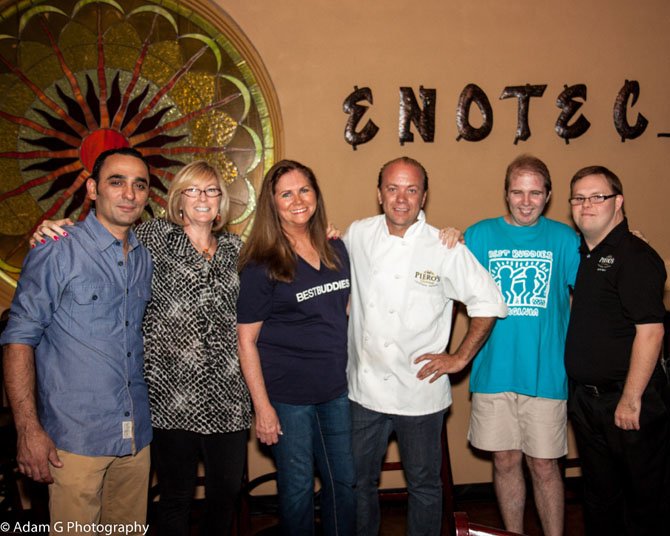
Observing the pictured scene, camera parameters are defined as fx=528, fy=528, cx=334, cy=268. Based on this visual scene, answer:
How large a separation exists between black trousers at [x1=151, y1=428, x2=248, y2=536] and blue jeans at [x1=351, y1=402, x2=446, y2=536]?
0.52 metres

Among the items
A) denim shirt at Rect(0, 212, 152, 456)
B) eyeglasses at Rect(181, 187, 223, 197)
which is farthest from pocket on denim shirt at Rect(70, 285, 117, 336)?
eyeglasses at Rect(181, 187, 223, 197)

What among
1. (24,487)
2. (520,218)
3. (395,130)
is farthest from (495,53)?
(24,487)

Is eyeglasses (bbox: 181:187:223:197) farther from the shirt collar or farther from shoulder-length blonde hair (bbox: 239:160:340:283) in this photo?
the shirt collar

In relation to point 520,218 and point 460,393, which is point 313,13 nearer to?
point 520,218

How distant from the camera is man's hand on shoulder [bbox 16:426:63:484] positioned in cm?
171

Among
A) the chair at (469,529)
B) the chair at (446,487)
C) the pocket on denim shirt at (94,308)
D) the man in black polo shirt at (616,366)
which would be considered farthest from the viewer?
the chair at (446,487)

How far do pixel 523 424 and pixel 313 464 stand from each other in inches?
38.2

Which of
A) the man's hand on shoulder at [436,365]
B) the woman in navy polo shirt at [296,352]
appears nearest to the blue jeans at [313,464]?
the woman in navy polo shirt at [296,352]

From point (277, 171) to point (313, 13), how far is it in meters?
1.50

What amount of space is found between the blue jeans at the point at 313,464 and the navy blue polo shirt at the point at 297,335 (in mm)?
70

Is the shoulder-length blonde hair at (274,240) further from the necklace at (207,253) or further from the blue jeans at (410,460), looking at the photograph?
the blue jeans at (410,460)

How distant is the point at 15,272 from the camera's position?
3.12 meters

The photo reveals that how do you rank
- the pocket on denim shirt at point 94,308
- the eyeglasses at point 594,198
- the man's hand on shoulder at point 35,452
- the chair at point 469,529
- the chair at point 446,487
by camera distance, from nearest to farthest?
the chair at point 469,529 < the man's hand on shoulder at point 35,452 < the pocket on denim shirt at point 94,308 < the eyeglasses at point 594,198 < the chair at point 446,487

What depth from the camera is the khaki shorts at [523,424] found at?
2.32m
